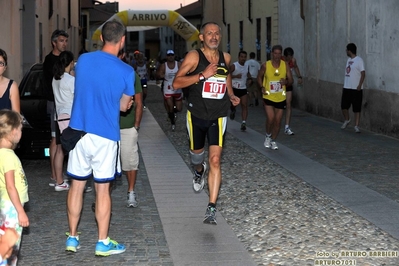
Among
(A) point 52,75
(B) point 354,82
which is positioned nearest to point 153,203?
(A) point 52,75

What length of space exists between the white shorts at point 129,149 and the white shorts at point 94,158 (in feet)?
6.85

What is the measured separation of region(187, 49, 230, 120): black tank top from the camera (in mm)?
8156

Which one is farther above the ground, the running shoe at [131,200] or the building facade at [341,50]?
the building facade at [341,50]

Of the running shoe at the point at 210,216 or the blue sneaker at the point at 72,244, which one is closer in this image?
the blue sneaker at the point at 72,244

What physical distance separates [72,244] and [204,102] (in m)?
2.09

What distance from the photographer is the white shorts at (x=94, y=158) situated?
6621mm

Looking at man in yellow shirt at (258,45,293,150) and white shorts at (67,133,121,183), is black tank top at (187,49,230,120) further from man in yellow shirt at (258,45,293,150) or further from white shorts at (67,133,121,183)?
man in yellow shirt at (258,45,293,150)

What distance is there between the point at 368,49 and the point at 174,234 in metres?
12.1

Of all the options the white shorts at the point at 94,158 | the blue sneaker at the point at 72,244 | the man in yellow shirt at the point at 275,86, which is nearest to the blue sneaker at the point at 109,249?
the blue sneaker at the point at 72,244

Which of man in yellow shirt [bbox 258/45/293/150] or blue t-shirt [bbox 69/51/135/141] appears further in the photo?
man in yellow shirt [bbox 258/45/293/150]

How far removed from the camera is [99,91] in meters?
6.55

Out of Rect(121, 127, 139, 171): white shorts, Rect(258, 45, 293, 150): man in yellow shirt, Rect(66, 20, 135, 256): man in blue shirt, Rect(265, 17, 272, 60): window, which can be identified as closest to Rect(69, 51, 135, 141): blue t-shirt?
Rect(66, 20, 135, 256): man in blue shirt

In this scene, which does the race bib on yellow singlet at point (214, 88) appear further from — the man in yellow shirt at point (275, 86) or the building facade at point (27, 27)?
the building facade at point (27, 27)

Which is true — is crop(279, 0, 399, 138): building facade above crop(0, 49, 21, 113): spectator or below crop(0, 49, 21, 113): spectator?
above
